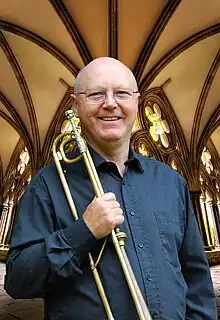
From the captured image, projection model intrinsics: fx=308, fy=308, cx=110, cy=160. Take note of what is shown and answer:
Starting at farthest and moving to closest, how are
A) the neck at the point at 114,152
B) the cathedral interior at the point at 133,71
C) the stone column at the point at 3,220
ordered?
the stone column at the point at 3,220, the cathedral interior at the point at 133,71, the neck at the point at 114,152

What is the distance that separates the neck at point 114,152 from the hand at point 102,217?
27cm

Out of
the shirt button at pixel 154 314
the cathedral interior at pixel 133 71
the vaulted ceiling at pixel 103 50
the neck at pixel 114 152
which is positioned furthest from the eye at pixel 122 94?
the vaulted ceiling at pixel 103 50

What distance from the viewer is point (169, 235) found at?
3.62 ft

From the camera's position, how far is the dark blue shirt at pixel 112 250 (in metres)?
0.93

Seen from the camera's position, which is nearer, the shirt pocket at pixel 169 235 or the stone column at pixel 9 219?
the shirt pocket at pixel 169 235

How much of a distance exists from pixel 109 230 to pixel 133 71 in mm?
10833

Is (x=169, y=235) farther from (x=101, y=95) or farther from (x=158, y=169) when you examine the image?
(x=101, y=95)

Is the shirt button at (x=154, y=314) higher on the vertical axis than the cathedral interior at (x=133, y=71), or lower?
lower

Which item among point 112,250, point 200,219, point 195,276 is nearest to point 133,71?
point 200,219

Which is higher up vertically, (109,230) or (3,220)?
(3,220)

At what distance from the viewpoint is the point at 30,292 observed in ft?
3.04

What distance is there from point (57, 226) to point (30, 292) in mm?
221

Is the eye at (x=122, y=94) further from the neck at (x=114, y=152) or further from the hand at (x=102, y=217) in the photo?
the hand at (x=102, y=217)

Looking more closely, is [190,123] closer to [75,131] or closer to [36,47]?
[36,47]
